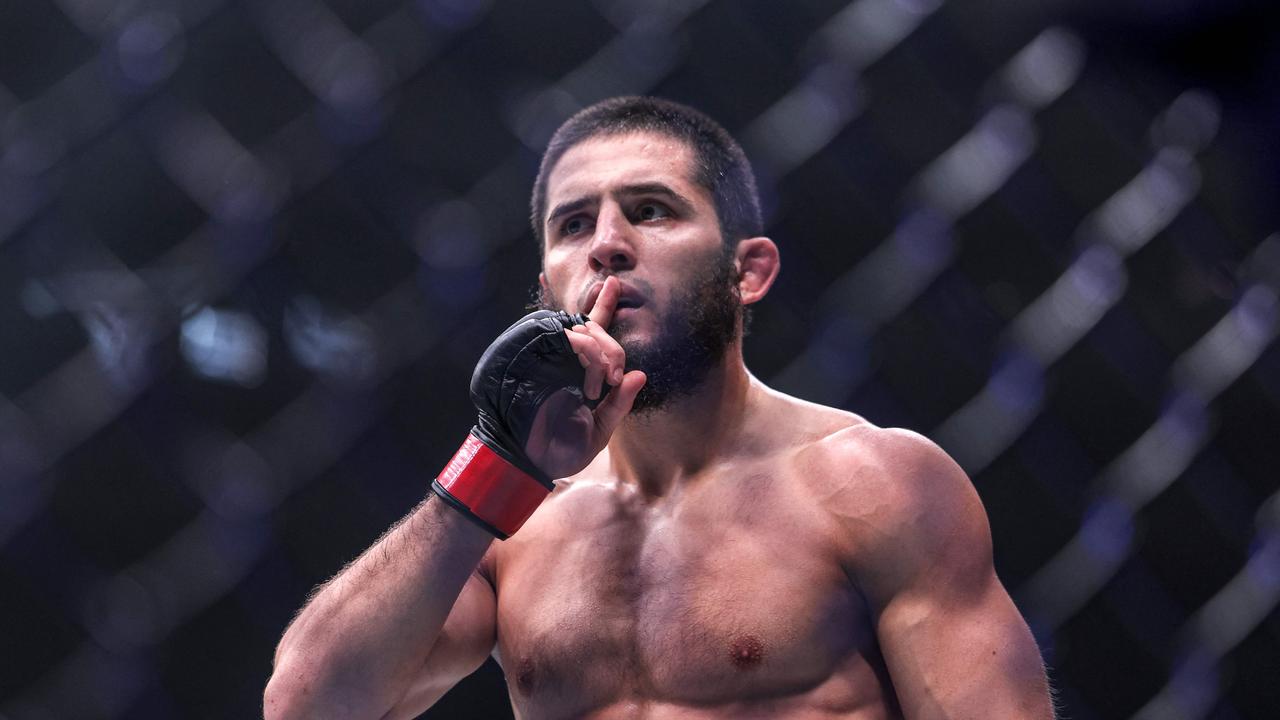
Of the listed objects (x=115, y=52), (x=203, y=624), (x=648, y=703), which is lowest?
(x=648, y=703)

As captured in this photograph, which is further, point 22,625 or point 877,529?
point 22,625

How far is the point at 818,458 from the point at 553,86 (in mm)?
754

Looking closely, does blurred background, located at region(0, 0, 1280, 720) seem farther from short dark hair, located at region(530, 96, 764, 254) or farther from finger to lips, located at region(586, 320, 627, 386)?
finger to lips, located at region(586, 320, 627, 386)

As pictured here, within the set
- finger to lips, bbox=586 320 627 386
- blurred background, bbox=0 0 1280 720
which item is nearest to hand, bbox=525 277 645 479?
finger to lips, bbox=586 320 627 386

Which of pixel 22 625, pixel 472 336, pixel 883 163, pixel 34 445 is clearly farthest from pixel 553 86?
pixel 22 625

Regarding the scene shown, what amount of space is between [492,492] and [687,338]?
342 millimetres

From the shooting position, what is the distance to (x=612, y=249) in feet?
4.59

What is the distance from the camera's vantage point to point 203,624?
1670mm

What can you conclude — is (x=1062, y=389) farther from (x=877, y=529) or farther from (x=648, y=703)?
(x=648, y=703)

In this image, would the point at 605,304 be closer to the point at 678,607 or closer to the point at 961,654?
the point at 678,607

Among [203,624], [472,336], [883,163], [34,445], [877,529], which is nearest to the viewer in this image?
[877,529]

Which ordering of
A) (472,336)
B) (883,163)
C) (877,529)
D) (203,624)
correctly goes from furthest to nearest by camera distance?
1. (883,163)
2. (472,336)
3. (203,624)
4. (877,529)

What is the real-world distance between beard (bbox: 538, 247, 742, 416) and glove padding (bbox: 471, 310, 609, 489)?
0.16 metres

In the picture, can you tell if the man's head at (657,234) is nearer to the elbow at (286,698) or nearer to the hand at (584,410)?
the hand at (584,410)
